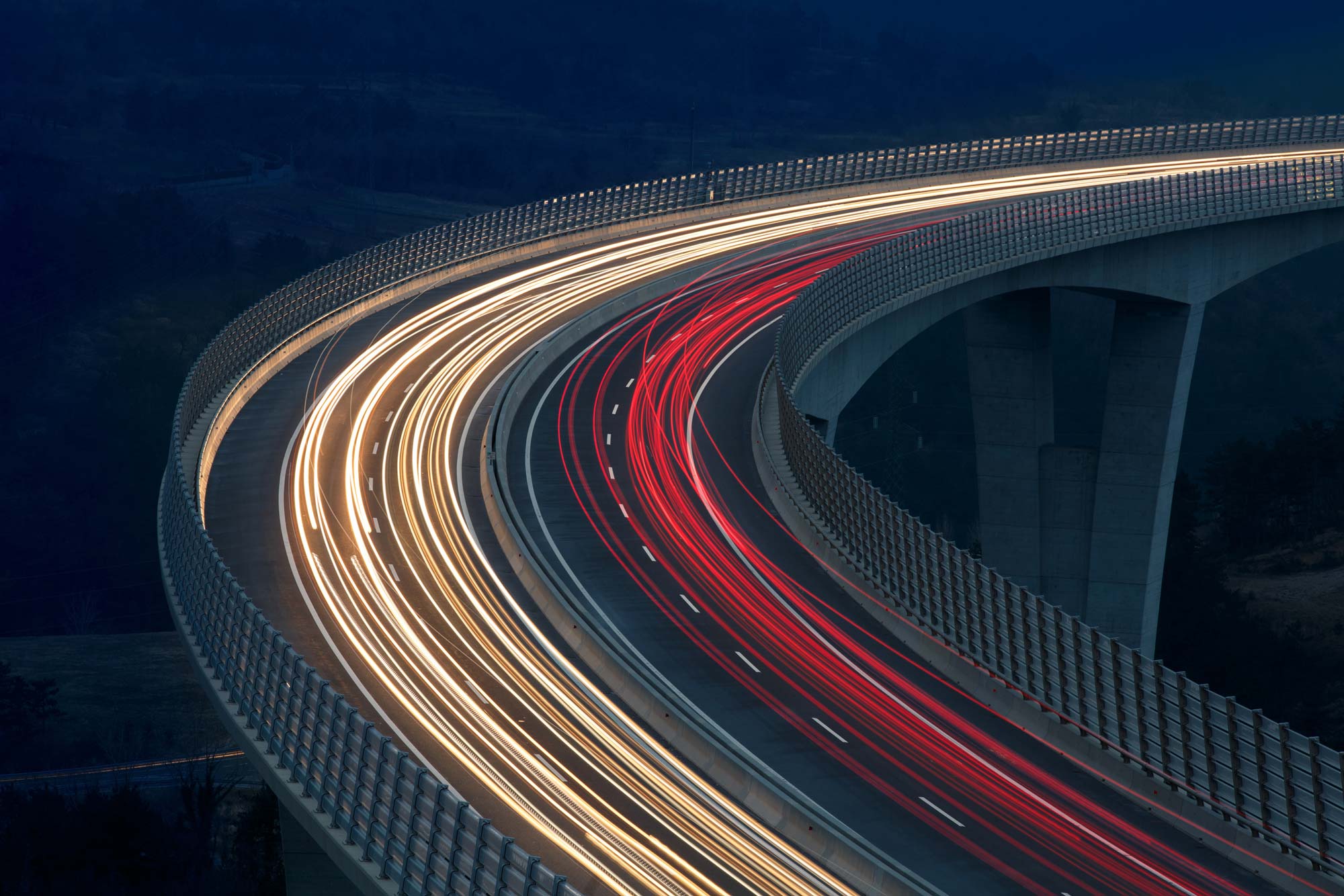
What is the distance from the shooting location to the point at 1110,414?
196 ft

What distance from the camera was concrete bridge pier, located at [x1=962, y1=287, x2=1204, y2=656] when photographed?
58.2m

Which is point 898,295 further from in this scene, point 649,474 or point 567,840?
point 567,840

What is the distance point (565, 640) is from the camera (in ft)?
100

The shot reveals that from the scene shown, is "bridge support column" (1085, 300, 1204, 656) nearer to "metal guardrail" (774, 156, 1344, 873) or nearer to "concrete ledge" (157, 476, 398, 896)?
"metal guardrail" (774, 156, 1344, 873)

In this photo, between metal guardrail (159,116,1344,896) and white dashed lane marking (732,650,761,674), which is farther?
white dashed lane marking (732,650,761,674)

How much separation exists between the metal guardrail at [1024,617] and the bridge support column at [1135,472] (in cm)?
744

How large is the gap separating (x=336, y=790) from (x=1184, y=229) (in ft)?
132

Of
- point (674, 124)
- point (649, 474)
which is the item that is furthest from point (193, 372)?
point (674, 124)

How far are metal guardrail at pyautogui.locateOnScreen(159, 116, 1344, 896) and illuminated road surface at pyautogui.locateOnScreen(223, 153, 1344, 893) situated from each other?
7.12 feet

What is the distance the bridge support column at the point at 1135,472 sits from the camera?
5850 cm

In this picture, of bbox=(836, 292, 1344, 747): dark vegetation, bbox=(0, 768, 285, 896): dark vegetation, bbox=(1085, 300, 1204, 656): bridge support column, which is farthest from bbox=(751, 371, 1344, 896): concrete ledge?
bbox=(836, 292, 1344, 747): dark vegetation

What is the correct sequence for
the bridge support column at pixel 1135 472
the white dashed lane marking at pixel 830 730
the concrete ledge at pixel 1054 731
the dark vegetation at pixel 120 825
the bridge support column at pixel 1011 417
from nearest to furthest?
the concrete ledge at pixel 1054 731 → the white dashed lane marking at pixel 830 730 → the dark vegetation at pixel 120 825 → the bridge support column at pixel 1011 417 → the bridge support column at pixel 1135 472

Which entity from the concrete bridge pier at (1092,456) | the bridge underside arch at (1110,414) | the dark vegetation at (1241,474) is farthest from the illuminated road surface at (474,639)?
the dark vegetation at (1241,474)

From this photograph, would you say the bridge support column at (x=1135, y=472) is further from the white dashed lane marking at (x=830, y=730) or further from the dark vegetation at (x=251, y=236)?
the white dashed lane marking at (x=830, y=730)
